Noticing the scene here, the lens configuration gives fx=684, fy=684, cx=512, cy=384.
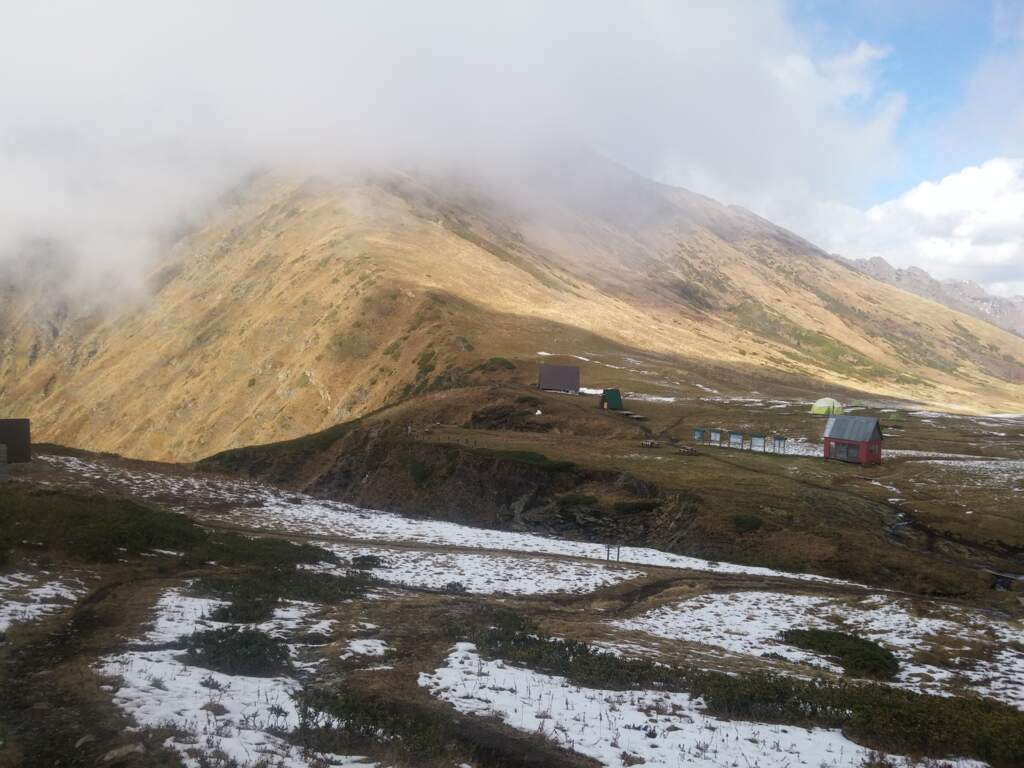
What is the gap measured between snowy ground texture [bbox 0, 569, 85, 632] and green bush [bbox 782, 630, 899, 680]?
22608mm

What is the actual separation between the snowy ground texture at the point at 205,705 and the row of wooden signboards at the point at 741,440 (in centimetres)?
5338

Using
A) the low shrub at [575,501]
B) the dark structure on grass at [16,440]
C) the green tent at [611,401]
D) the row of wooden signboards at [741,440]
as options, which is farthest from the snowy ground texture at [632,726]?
the green tent at [611,401]

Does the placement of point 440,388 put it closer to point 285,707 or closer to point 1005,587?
point 1005,587

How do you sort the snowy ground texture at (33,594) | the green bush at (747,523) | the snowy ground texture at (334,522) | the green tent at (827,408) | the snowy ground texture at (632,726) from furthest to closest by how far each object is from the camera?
1. the green tent at (827,408)
2. the green bush at (747,523)
3. the snowy ground texture at (334,522)
4. the snowy ground texture at (33,594)
5. the snowy ground texture at (632,726)

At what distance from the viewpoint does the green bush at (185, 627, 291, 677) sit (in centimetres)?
1526

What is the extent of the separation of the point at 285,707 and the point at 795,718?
1077 centimetres

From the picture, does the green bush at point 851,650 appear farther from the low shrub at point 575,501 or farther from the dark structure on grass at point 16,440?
the dark structure on grass at point 16,440

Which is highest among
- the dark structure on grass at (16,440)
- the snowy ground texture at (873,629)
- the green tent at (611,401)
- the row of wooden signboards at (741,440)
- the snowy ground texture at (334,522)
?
the green tent at (611,401)

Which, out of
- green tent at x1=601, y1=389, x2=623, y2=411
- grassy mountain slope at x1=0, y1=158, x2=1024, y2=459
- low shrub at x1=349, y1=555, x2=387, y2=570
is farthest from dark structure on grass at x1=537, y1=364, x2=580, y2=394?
low shrub at x1=349, y1=555, x2=387, y2=570

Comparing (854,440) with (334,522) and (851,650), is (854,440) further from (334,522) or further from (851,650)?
(334,522)

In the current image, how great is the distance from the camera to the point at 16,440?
42.9 meters

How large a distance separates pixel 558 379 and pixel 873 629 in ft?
181

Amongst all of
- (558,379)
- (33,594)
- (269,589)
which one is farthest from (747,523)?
(558,379)

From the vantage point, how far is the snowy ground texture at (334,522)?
38.2 metres
